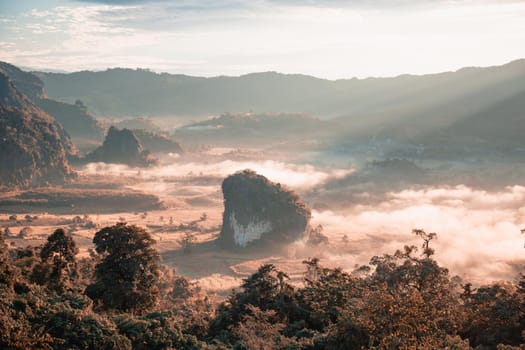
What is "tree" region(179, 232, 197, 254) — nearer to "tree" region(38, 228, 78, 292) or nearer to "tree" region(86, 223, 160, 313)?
"tree" region(38, 228, 78, 292)

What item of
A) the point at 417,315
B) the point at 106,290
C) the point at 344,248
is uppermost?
the point at 417,315

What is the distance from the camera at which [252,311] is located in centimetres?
2962

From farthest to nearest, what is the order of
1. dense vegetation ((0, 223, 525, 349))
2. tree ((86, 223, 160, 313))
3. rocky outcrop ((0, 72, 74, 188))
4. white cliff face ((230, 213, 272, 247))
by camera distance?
rocky outcrop ((0, 72, 74, 188)), white cliff face ((230, 213, 272, 247)), tree ((86, 223, 160, 313)), dense vegetation ((0, 223, 525, 349))

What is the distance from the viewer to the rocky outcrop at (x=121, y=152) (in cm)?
15156

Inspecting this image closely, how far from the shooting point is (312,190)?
4771 inches

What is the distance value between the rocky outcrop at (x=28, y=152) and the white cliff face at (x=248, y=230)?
2398 inches

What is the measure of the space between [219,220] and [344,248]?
28599 mm

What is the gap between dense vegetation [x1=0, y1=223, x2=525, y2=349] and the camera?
21.4m

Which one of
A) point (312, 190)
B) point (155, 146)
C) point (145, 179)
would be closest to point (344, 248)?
point (312, 190)

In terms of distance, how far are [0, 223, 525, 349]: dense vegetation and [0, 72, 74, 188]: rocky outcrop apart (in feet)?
290

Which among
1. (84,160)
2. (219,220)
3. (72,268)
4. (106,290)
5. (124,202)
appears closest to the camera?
(106,290)

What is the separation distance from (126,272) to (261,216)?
159 ft

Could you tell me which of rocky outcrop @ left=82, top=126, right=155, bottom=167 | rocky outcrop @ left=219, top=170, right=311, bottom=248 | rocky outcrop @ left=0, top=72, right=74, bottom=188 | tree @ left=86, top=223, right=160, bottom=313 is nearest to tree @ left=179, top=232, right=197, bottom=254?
→ rocky outcrop @ left=219, top=170, right=311, bottom=248

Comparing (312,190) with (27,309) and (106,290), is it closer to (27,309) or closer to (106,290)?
(106,290)
